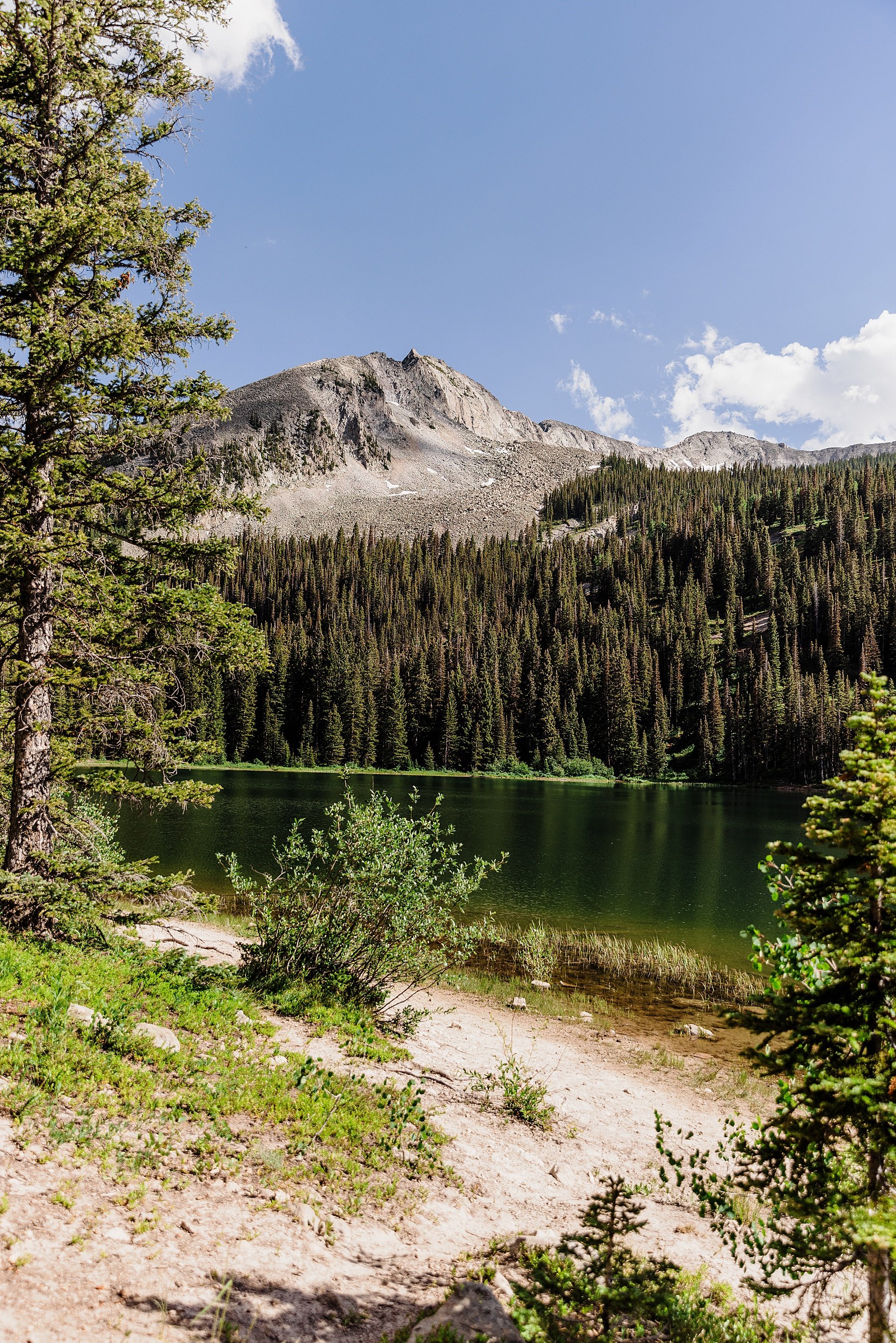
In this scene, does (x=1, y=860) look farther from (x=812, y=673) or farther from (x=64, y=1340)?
(x=812, y=673)

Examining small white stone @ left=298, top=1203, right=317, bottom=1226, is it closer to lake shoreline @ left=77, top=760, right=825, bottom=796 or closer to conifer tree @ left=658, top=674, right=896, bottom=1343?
conifer tree @ left=658, top=674, right=896, bottom=1343

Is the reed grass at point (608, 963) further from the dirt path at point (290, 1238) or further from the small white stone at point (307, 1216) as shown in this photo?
the small white stone at point (307, 1216)

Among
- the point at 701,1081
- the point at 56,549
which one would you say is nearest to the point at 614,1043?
the point at 701,1081

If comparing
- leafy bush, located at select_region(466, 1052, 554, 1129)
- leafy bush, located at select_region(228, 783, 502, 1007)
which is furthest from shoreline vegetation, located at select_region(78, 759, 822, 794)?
leafy bush, located at select_region(466, 1052, 554, 1129)

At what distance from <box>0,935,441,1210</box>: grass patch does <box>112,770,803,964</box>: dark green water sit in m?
4.37

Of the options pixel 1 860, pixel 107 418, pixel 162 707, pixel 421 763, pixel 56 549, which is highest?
pixel 107 418

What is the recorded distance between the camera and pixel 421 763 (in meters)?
129

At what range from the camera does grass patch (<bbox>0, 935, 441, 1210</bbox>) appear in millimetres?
6301

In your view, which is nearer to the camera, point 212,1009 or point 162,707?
point 212,1009

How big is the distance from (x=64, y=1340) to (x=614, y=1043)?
1401 centimetres

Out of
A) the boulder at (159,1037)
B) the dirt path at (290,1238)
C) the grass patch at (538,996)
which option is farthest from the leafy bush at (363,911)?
the grass patch at (538,996)

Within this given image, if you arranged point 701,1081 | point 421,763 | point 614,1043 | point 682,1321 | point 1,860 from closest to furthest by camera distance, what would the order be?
1. point 682,1321
2. point 1,860
3. point 701,1081
4. point 614,1043
5. point 421,763

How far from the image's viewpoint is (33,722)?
10.1 meters

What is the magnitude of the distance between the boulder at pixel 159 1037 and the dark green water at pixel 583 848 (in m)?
4.64
